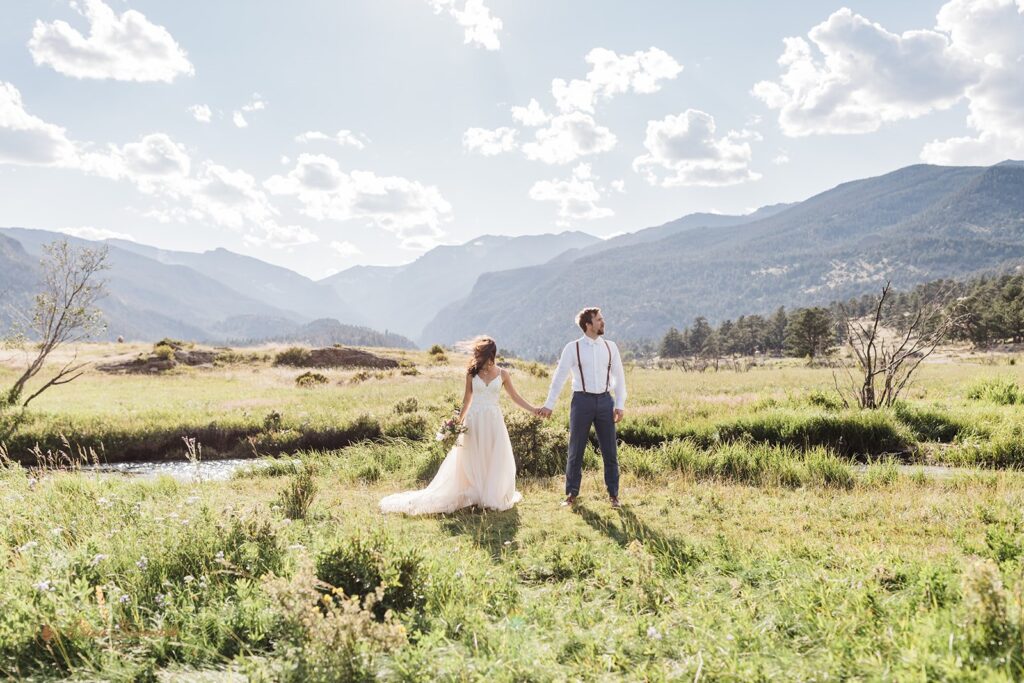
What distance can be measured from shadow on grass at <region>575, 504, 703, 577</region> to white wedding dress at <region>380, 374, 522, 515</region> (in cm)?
149

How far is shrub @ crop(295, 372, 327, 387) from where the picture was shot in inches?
1412

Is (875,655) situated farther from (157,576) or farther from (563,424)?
(563,424)

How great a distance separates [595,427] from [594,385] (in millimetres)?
775

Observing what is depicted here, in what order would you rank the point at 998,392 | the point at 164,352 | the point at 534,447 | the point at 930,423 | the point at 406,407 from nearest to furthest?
the point at 534,447 < the point at 930,423 < the point at 998,392 < the point at 406,407 < the point at 164,352

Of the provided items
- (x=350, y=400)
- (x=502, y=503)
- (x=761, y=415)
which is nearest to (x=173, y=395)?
(x=350, y=400)

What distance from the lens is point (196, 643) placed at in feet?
16.0

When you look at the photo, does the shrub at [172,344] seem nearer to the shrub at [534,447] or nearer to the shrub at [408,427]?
the shrub at [408,427]

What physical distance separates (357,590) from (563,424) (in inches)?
446

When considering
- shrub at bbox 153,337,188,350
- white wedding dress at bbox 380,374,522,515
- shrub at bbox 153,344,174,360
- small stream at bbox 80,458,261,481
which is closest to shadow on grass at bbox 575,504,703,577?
white wedding dress at bbox 380,374,522,515

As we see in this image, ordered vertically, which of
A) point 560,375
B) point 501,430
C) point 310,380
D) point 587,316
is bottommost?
point 310,380

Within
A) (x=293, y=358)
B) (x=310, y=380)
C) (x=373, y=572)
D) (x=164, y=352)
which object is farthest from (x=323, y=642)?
(x=293, y=358)

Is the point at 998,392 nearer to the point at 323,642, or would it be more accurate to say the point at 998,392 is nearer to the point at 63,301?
the point at 323,642

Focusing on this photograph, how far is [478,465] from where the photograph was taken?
32.9ft

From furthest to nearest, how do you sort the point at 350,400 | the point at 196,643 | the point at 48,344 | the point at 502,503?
the point at 350,400, the point at 48,344, the point at 502,503, the point at 196,643
